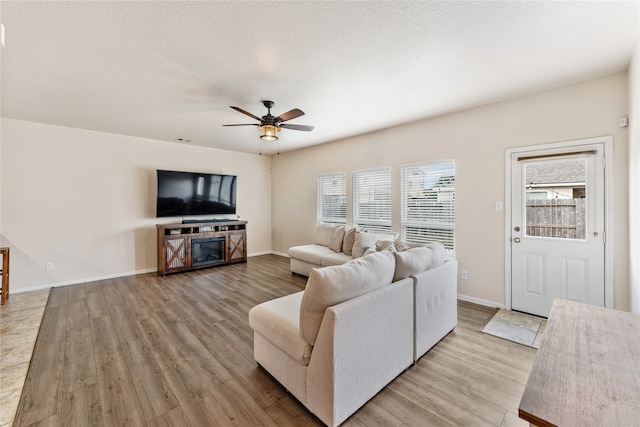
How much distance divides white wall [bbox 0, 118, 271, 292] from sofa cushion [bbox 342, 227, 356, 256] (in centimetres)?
365

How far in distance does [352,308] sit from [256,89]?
8.34 ft

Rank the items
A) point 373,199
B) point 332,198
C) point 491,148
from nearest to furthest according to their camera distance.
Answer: point 491,148 → point 373,199 → point 332,198

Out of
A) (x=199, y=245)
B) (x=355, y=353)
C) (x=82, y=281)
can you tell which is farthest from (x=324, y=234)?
(x=82, y=281)

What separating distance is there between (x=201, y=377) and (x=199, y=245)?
3.68 metres

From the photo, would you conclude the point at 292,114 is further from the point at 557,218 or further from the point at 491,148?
the point at 557,218

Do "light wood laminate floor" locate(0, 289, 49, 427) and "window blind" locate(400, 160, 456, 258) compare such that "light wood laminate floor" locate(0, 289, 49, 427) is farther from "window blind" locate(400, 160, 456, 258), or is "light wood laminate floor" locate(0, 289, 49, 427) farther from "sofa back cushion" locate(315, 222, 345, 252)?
"window blind" locate(400, 160, 456, 258)

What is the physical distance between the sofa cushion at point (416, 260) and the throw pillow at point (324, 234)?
255cm

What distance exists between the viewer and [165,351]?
2430 mm

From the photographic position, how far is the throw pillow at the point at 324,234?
16.5 ft

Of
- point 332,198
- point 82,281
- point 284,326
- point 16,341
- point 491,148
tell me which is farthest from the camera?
point 332,198

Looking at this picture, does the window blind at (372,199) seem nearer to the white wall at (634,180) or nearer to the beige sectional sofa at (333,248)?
the beige sectional sofa at (333,248)

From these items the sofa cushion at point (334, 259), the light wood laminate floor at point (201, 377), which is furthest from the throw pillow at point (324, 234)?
the light wood laminate floor at point (201, 377)

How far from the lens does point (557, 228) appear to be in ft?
9.87

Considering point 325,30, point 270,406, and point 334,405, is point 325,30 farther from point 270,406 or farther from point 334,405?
point 270,406
